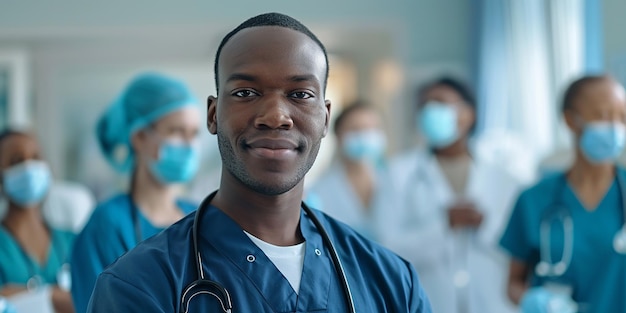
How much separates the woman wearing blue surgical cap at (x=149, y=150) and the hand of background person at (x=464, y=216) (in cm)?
135

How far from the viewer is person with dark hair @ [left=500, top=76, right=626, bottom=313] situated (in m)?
2.48

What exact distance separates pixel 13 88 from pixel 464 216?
141 inches

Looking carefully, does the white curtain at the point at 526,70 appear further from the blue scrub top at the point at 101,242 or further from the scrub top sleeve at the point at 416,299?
the scrub top sleeve at the point at 416,299

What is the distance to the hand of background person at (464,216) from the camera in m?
3.48

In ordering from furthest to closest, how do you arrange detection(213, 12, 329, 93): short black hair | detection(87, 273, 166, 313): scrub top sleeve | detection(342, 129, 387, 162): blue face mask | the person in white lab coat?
detection(342, 129, 387, 162): blue face mask → the person in white lab coat → detection(213, 12, 329, 93): short black hair → detection(87, 273, 166, 313): scrub top sleeve

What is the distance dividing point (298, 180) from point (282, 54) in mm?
165

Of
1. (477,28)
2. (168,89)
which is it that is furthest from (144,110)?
(477,28)

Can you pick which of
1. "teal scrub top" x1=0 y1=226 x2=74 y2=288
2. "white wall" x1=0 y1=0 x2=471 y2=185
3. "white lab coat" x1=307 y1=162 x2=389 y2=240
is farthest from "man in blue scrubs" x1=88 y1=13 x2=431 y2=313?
"white wall" x1=0 y1=0 x2=471 y2=185

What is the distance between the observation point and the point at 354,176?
13.7 ft

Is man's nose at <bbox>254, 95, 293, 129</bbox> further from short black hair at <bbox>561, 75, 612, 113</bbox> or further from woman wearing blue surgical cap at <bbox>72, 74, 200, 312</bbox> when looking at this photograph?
short black hair at <bbox>561, 75, 612, 113</bbox>

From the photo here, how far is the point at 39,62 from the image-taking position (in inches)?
248

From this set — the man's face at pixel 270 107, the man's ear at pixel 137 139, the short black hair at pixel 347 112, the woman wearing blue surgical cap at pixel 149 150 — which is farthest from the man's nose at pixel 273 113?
the short black hair at pixel 347 112

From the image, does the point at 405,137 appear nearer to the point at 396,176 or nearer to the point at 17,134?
the point at 396,176

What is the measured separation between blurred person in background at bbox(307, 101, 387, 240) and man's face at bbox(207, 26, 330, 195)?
8.96 feet
